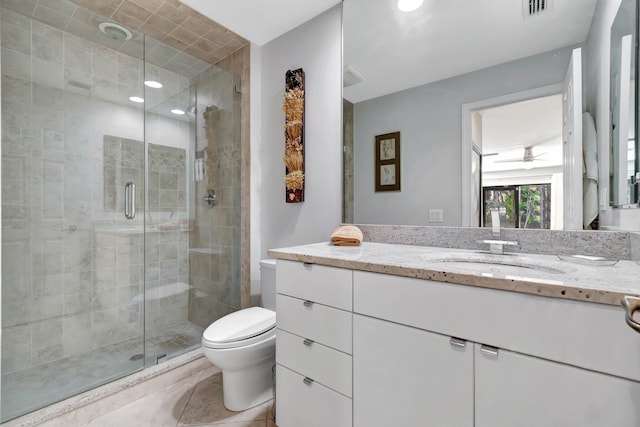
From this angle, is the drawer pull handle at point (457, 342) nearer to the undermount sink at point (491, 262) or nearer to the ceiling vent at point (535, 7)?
the undermount sink at point (491, 262)

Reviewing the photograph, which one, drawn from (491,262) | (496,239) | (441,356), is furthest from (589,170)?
(441,356)

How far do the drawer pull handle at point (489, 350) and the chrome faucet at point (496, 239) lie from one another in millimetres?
567

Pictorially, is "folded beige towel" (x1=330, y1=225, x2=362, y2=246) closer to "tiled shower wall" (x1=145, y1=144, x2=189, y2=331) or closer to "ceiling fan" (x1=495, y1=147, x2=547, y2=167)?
"ceiling fan" (x1=495, y1=147, x2=547, y2=167)

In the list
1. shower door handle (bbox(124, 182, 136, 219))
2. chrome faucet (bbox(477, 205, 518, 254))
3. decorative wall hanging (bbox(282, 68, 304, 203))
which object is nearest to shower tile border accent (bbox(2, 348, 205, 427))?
shower door handle (bbox(124, 182, 136, 219))

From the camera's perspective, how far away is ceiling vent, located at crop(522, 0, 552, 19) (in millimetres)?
1146

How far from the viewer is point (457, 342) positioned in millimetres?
768

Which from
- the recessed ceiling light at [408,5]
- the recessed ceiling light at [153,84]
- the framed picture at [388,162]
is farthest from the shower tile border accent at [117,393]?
the recessed ceiling light at [408,5]

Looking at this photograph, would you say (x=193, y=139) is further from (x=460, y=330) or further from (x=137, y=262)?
(x=460, y=330)

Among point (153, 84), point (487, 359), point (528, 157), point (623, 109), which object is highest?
point (153, 84)

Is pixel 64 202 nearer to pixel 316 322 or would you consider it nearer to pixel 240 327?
pixel 240 327

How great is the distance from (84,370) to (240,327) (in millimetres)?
1134

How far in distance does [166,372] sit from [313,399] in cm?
113

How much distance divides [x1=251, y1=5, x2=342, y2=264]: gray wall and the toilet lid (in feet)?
1.84

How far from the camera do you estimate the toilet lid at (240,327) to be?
1.37m
